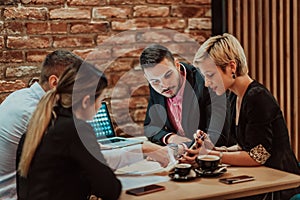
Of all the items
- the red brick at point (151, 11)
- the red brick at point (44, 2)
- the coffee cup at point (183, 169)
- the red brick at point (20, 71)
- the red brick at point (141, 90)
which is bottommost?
the coffee cup at point (183, 169)

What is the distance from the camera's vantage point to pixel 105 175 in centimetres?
197

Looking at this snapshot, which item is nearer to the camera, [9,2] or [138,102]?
[9,2]

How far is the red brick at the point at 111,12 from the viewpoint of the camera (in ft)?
11.8

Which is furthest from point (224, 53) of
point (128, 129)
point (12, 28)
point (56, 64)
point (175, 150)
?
point (12, 28)

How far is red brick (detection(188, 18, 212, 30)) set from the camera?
3875 mm

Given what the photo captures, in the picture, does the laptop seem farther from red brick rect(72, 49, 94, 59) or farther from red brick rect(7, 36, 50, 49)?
red brick rect(7, 36, 50, 49)

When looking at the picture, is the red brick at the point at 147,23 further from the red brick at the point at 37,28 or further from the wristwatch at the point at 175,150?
the wristwatch at the point at 175,150

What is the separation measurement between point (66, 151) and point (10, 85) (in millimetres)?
1597

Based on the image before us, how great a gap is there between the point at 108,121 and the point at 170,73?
2.09 ft

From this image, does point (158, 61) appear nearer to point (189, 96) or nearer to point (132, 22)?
point (189, 96)

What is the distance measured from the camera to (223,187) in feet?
7.03

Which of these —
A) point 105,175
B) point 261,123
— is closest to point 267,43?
point 261,123


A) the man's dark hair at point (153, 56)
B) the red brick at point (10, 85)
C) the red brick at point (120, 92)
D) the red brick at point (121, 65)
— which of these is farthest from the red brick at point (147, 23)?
the man's dark hair at point (153, 56)

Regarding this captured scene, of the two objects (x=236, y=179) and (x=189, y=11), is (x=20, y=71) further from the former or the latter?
(x=236, y=179)
